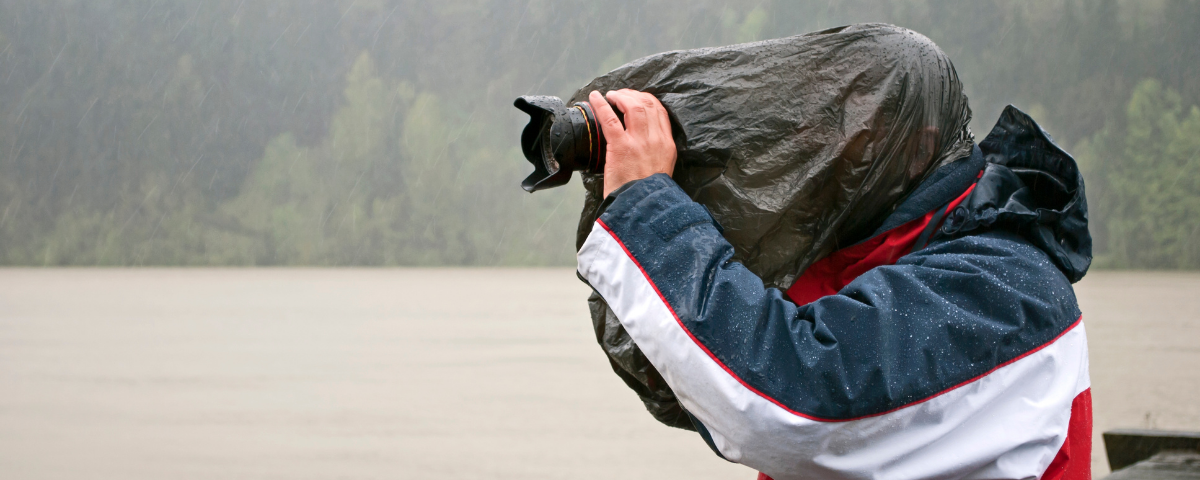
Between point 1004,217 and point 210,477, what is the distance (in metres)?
6.60

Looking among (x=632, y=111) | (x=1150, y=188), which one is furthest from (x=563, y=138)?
(x=1150, y=188)

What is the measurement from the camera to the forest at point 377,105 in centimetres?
3866

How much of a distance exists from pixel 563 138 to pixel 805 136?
34 centimetres

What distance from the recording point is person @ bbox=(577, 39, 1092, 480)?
3.47 ft

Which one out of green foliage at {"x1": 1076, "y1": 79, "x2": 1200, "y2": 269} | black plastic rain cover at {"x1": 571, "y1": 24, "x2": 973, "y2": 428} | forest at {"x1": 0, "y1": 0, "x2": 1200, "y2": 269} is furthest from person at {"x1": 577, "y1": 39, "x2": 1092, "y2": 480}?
green foliage at {"x1": 1076, "y1": 79, "x2": 1200, "y2": 269}

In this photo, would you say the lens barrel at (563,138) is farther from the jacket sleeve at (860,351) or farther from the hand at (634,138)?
the jacket sleeve at (860,351)

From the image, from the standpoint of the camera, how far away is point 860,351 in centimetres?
106

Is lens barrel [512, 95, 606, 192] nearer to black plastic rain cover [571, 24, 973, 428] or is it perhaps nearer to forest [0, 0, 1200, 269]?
black plastic rain cover [571, 24, 973, 428]

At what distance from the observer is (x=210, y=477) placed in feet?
21.7

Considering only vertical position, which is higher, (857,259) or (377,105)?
(857,259)

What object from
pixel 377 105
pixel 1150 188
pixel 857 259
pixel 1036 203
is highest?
pixel 1036 203

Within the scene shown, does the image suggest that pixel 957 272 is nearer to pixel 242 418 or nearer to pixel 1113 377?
pixel 242 418

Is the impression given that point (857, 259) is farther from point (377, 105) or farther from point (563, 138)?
point (377, 105)

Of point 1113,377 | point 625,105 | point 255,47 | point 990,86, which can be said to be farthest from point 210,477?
point 255,47
